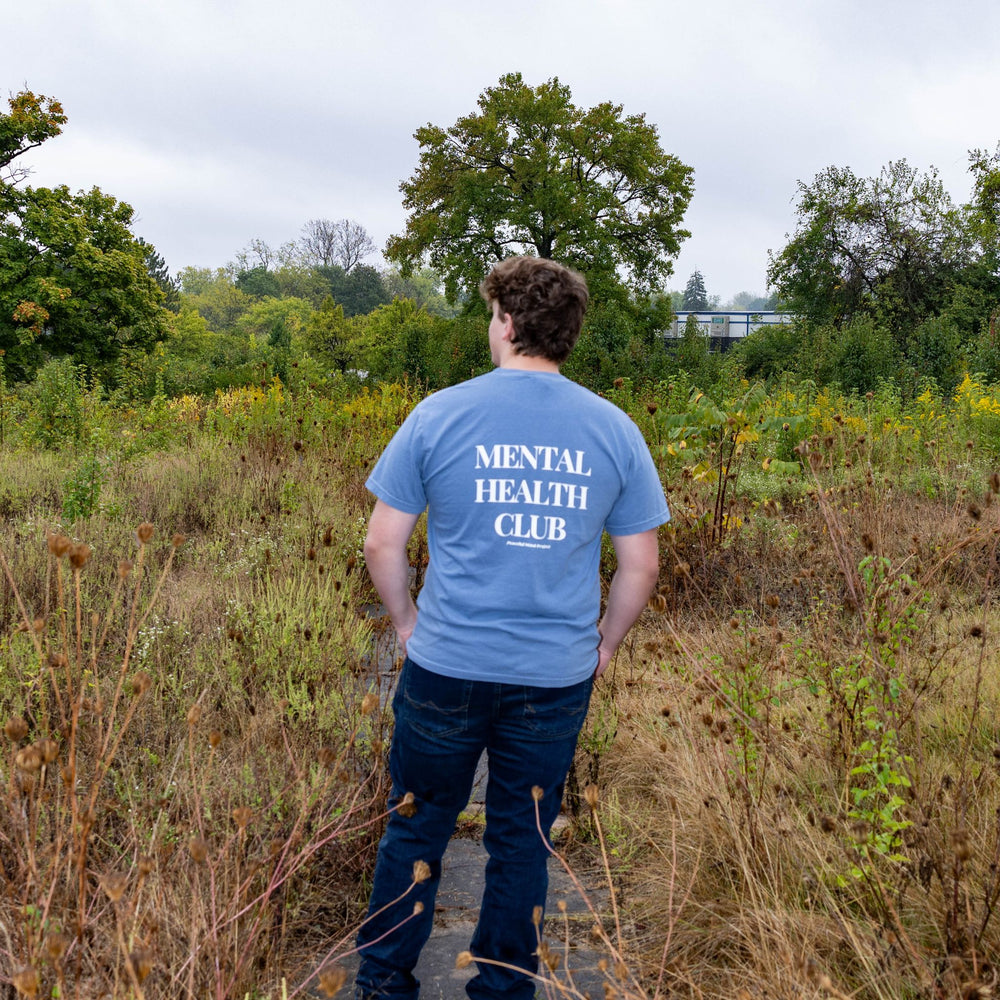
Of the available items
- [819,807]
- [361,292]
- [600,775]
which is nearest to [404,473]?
[819,807]

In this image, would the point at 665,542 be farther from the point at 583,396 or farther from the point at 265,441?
the point at 265,441

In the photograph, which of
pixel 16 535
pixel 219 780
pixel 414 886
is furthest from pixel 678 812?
pixel 16 535

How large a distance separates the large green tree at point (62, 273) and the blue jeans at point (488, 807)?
26991 millimetres

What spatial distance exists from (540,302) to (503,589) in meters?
0.69

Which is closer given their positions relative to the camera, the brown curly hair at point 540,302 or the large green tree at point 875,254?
the brown curly hair at point 540,302

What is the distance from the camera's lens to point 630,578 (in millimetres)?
2305

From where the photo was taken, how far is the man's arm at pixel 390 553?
2.17m

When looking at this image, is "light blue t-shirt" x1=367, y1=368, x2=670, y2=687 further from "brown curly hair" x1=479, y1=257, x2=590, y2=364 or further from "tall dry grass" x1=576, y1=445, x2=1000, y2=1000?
"tall dry grass" x1=576, y1=445, x2=1000, y2=1000

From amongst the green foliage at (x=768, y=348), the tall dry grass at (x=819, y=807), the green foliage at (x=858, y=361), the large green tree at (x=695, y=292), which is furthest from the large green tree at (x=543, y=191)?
the large green tree at (x=695, y=292)

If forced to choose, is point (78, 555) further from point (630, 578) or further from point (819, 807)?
point (819, 807)

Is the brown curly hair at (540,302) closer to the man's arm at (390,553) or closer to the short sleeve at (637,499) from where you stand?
the short sleeve at (637,499)

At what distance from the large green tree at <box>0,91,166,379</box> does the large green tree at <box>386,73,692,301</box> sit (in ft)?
28.3

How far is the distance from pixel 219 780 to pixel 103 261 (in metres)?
28.5

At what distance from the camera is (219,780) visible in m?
2.86
